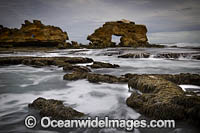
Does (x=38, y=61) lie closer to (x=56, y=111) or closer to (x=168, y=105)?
(x=56, y=111)

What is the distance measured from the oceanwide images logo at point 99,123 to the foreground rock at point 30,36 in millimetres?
31405

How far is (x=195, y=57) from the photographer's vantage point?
11.2m

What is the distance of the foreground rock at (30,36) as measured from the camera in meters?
29.8

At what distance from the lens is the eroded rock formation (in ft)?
129

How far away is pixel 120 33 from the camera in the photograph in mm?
39781

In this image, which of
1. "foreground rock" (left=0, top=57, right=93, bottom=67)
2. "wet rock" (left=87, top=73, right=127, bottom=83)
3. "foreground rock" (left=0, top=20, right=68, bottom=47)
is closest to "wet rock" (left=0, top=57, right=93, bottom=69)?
"foreground rock" (left=0, top=57, right=93, bottom=67)

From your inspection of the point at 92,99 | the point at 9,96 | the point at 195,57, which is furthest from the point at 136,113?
the point at 195,57

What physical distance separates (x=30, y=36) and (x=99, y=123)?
32.7 meters

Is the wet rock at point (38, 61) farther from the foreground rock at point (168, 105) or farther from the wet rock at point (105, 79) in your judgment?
the foreground rock at point (168, 105)

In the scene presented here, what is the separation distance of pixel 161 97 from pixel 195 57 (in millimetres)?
11019

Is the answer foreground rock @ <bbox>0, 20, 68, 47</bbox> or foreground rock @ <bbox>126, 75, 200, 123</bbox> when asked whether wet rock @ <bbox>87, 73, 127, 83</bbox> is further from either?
foreground rock @ <bbox>0, 20, 68, 47</bbox>

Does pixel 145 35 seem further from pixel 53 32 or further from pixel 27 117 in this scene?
pixel 27 117

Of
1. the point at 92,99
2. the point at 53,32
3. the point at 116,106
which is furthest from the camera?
the point at 53,32

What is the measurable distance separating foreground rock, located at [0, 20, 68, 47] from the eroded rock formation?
1126 centimetres
